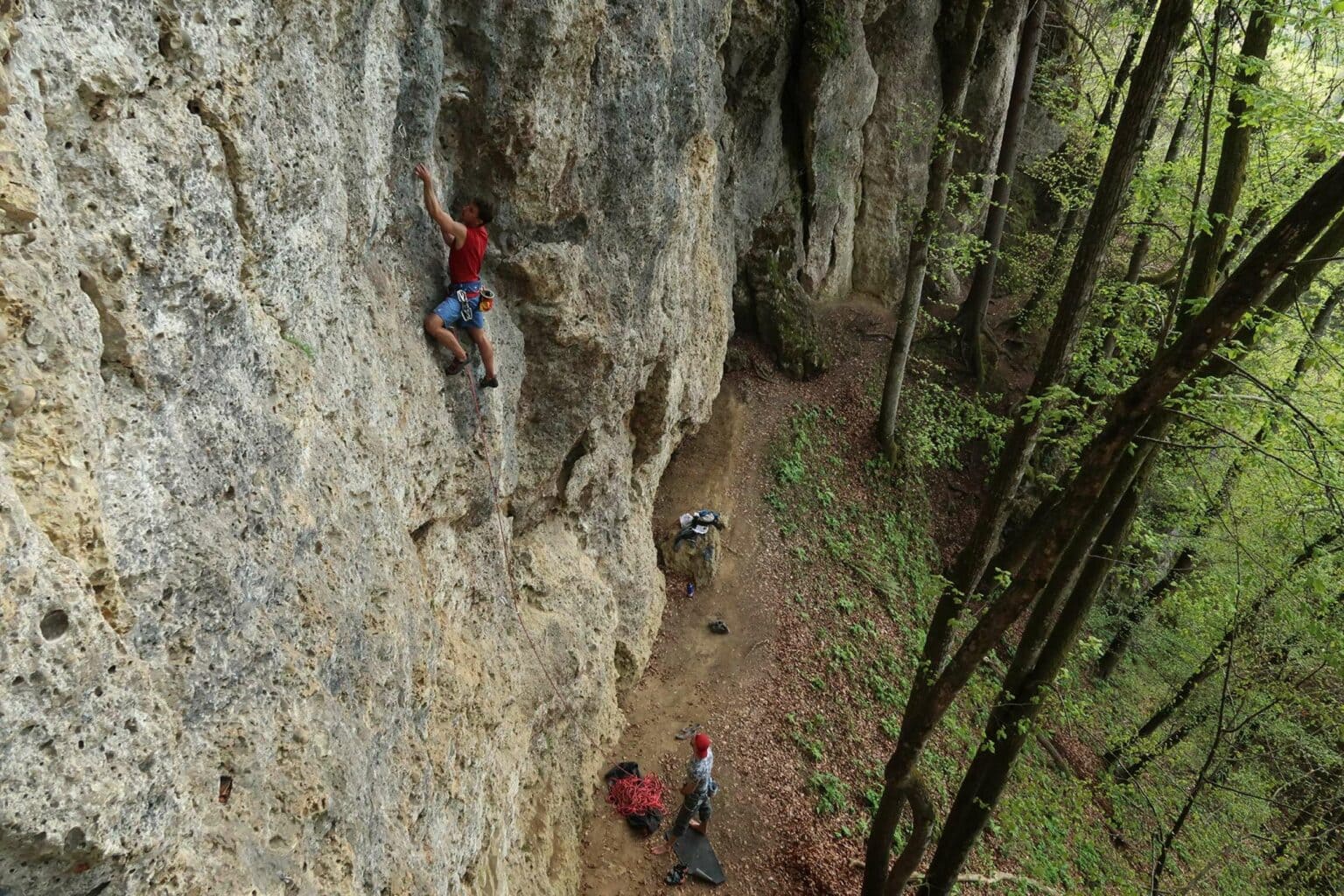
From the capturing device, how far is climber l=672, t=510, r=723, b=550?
14.2 metres

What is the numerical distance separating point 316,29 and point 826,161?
700 inches

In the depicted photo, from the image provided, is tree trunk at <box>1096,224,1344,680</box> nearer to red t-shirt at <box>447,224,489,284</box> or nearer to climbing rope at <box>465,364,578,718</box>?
red t-shirt at <box>447,224,489,284</box>

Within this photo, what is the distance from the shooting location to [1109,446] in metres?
5.89

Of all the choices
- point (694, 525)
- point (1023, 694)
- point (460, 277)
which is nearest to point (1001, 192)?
point (694, 525)

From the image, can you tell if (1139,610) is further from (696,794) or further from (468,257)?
Result: (468,257)

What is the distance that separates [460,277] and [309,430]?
254 centimetres

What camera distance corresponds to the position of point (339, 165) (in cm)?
499

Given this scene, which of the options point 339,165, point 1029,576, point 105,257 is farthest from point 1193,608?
point 105,257

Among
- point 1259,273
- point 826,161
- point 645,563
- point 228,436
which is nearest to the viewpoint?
point 228,436

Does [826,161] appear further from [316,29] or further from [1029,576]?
[316,29]

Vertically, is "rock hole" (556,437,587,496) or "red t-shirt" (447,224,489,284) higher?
"red t-shirt" (447,224,489,284)

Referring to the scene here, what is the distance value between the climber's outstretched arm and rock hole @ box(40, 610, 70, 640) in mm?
4640

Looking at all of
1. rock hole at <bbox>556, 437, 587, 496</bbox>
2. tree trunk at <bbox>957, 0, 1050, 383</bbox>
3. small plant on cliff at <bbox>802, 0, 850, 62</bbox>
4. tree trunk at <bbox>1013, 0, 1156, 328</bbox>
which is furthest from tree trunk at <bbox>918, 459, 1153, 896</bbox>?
tree trunk at <bbox>1013, 0, 1156, 328</bbox>

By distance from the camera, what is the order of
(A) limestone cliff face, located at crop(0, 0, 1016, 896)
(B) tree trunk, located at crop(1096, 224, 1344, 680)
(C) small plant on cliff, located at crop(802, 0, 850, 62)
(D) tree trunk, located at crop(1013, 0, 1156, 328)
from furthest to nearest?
(D) tree trunk, located at crop(1013, 0, 1156, 328) < (C) small plant on cliff, located at crop(802, 0, 850, 62) < (B) tree trunk, located at crop(1096, 224, 1344, 680) < (A) limestone cliff face, located at crop(0, 0, 1016, 896)
